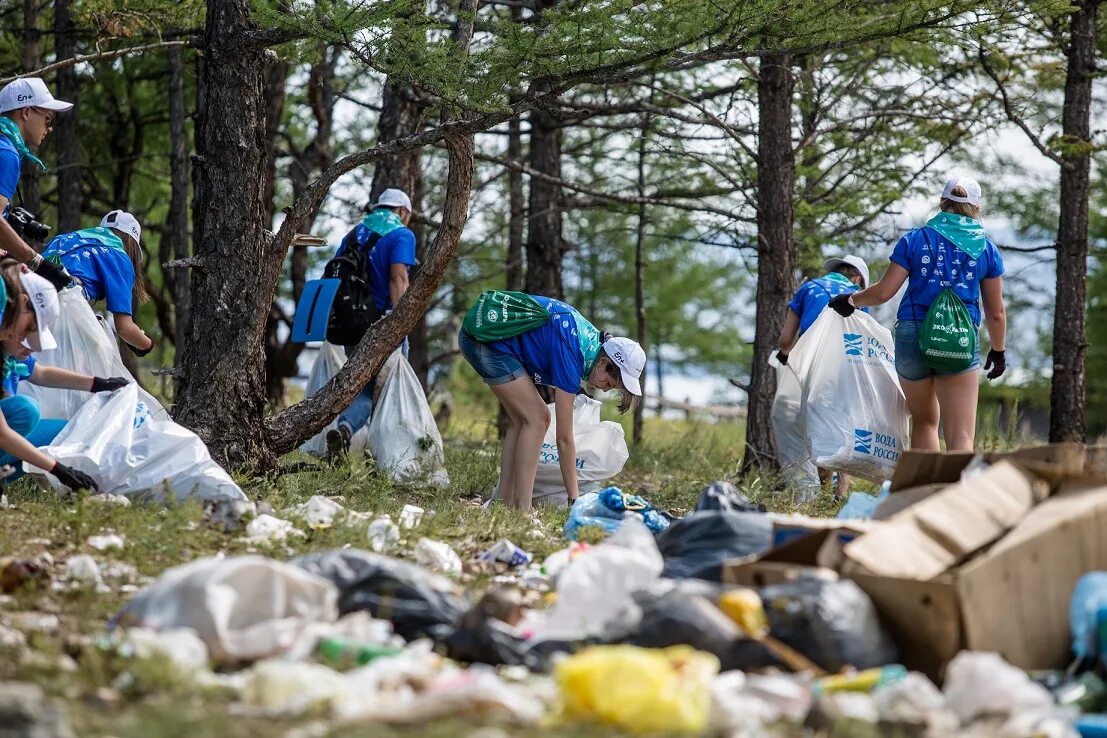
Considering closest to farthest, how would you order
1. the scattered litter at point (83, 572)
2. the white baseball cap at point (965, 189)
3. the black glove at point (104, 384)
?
the scattered litter at point (83, 572)
the black glove at point (104, 384)
the white baseball cap at point (965, 189)

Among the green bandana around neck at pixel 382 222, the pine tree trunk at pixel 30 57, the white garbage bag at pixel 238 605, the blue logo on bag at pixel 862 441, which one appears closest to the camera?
the white garbage bag at pixel 238 605

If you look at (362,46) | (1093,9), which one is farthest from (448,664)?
(1093,9)

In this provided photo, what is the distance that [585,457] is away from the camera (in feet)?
23.7

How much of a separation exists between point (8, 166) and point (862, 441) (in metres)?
4.71

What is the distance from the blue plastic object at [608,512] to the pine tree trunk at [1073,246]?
4688mm

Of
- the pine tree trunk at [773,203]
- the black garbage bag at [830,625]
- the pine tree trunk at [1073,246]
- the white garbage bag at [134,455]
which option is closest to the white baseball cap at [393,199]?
the pine tree trunk at [773,203]

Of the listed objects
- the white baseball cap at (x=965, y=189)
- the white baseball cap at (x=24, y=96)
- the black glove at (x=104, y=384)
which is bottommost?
the black glove at (x=104, y=384)

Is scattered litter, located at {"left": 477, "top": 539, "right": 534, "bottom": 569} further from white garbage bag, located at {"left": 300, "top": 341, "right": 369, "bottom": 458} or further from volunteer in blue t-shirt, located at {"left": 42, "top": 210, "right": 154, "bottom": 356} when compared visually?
white garbage bag, located at {"left": 300, "top": 341, "right": 369, "bottom": 458}

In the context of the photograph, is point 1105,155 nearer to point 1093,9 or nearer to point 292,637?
point 1093,9

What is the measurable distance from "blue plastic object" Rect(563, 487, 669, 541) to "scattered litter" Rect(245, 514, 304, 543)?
1.24 metres

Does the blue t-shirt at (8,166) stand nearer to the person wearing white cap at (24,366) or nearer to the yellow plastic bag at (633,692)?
the person wearing white cap at (24,366)

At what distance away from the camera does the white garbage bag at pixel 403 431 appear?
23.9 ft

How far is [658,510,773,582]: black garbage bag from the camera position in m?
4.21

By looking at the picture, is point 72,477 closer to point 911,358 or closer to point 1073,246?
point 911,358
